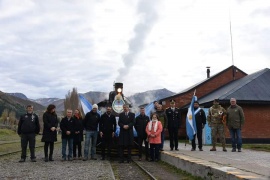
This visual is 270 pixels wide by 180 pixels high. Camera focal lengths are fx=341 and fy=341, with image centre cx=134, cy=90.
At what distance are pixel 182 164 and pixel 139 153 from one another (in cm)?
378

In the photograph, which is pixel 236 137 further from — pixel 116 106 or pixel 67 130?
pixel 67 130

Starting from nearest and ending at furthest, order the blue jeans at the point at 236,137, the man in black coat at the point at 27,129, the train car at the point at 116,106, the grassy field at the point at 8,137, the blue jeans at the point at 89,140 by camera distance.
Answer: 1. the man in black coat at the point at 27,129
2. the blue jeans at the point at 236,137
3. the blue jeans at the point at 89,140
4. the train car at the point at 116,106
5. the grassy field at the point at 8,137

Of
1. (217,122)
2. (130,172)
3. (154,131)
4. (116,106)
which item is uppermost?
(116,106)

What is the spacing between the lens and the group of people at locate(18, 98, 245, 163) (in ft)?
37.3

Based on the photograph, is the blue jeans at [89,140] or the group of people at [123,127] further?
the blue jeans at [89,140]

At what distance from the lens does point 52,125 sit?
11516 millimetres

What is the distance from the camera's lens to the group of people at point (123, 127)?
37.3 ft

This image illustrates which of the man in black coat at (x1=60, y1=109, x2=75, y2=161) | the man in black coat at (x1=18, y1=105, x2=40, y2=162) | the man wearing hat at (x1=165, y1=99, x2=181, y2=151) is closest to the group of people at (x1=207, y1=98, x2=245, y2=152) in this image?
the man wearing hat at (x1=165, y1=99, x2=181, y2=151)

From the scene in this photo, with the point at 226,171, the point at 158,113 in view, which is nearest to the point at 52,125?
the point at 158,113

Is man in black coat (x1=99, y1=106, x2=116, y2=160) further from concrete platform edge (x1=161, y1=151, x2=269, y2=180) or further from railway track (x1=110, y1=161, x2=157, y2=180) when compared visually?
concrete platform edge (x1=161, y1=151, x2=269, y2=180)

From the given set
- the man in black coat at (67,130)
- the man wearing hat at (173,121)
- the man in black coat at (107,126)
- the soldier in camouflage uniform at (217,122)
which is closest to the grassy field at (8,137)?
the man in black coat at (67,130)

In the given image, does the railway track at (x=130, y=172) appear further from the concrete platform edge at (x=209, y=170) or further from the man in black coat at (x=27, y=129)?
the man in black coat at (x=27, y=129)

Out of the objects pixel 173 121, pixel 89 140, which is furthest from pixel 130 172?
pixel 173 121

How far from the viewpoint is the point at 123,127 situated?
11.6m
